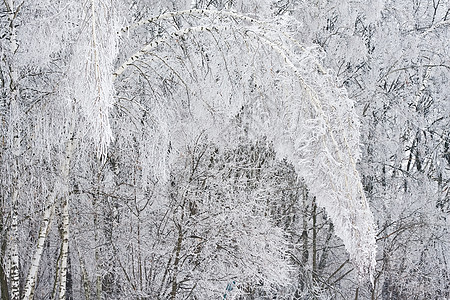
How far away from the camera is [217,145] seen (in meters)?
5.67

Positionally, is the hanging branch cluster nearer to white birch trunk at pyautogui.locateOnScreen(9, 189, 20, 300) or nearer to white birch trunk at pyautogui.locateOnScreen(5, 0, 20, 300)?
white birch trunk at pyautogui.locateOnScreen(5, 0, 20, 300)

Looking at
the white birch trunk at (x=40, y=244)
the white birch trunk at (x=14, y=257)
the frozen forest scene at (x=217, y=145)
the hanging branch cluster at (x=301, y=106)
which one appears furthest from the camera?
the white birch trunk at (x=14, y=257)

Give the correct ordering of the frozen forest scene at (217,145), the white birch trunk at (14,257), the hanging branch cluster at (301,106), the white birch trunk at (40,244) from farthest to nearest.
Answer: the white birch trunk at (14,257) → the white birch trunk at (40,244) → the frozen forest scene at (217,145) → the hanging branch cluster at (301,106)

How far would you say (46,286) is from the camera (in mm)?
7016

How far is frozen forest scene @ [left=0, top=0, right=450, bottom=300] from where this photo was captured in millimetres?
2297

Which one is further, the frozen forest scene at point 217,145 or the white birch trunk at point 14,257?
the white birch trunk at point 14,257

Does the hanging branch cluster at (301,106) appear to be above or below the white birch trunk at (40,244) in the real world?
above

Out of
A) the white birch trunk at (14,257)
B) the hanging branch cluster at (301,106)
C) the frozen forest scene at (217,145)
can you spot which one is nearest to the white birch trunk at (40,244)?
the frozen forest scene at (217,145)

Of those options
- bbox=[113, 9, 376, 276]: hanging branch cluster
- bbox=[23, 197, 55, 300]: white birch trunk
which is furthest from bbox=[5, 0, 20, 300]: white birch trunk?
bbox=[113, 9, 376, 276]: hanging branch cluster

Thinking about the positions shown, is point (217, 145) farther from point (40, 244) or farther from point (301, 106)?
point (301, 106)

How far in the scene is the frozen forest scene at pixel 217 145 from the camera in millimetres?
2297

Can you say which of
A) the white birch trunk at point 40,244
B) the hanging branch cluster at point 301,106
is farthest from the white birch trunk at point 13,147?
the hanging branch cluster at point 301,106

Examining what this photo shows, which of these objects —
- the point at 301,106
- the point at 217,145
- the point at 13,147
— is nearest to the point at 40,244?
the point at 13,147

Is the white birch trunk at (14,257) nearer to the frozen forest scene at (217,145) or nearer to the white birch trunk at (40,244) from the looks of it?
the frozen forest scene at (217,145)
